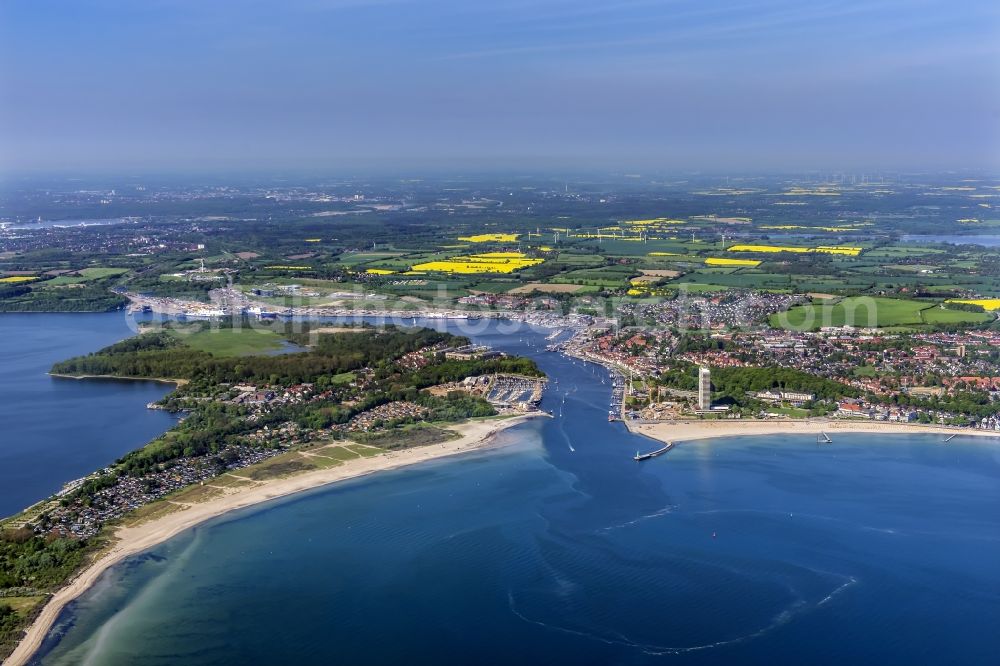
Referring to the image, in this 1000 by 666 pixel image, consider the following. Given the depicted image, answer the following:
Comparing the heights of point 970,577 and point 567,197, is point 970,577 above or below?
below

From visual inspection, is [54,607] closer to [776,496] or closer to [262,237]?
[776,496]

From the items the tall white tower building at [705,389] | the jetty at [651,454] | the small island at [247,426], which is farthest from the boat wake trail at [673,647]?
the tall white tower building at [705,389]

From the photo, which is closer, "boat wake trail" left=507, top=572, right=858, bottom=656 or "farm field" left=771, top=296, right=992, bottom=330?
"boat wake trail" left=507, top=572, right=858, bottom=656

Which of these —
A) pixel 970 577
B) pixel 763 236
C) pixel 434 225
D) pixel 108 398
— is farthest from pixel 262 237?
pixel 970 577

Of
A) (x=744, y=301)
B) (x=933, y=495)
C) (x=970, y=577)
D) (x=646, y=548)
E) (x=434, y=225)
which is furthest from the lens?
(x=434, y=225)

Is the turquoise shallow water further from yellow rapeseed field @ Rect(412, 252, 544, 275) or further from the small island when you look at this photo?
yellow rapeseed field @ Rect(412, 252, 544, 275)

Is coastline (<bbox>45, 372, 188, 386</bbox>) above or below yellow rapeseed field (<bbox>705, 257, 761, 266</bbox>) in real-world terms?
below

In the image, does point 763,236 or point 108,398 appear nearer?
point 108,398

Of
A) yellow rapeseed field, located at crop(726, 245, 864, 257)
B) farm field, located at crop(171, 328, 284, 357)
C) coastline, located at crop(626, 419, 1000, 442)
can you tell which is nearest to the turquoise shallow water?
coastline, located at crop(626, 419, 1000, 442)
